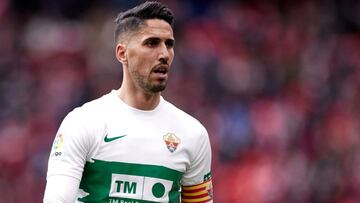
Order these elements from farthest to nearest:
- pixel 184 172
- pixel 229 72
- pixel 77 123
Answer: pixel 229 72 < pixel 184 172 < pixel 77 123

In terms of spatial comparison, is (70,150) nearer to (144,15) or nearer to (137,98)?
(137,98)

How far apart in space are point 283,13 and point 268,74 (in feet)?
3.83

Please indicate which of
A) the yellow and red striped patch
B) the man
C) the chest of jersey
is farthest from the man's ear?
the yellow and red striped patch

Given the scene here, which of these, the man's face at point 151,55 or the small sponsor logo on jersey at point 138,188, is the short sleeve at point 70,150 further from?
the man's face at point 151,55

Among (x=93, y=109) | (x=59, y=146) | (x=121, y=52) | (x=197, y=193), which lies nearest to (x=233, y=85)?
(x=197, y=193)

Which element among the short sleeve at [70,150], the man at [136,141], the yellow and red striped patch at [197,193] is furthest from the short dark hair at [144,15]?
the yellow and red striped patch at [197,193]

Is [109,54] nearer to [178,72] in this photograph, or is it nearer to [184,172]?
[178,72]

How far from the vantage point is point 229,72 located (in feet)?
37.9

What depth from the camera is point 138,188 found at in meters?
5.29

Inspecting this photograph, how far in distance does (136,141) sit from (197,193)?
54cm

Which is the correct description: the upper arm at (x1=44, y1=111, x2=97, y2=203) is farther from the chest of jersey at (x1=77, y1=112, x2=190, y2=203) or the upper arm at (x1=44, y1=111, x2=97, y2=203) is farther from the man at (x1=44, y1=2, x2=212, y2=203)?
the chest of jersey at (x1=77, y1=112, x2=190, y2=203)

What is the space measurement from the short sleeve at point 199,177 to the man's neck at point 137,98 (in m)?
0.34

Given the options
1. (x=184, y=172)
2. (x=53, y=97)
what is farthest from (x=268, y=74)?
(x=184, y=172)

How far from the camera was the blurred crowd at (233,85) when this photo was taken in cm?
1044
